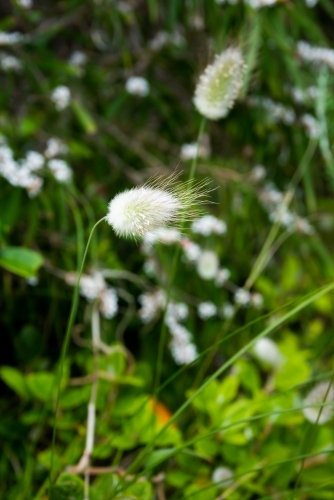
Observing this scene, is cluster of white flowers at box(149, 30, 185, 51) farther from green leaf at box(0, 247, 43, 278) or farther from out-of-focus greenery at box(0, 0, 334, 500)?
green leaf at box(0, 247, 43, 278)

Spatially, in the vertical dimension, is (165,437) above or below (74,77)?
below

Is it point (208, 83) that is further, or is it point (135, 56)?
point (135, 56)

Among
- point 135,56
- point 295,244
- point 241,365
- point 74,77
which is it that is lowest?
point 241,365

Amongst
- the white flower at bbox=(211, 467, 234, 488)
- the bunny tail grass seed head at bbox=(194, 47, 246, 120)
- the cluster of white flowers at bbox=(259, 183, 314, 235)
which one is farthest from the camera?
the cluster of white flowers at bbox=(259, 183, 314, 235)

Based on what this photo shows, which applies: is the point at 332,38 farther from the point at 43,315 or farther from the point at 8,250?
the point at 8,250

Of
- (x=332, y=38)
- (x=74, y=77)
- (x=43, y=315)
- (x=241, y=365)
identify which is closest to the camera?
(x=241, y=365)

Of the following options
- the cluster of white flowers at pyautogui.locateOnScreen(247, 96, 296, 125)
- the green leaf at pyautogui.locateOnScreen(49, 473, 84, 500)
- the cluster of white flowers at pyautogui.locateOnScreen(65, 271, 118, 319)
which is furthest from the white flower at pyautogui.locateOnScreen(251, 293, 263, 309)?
the green leaf at pyautogui.locateOnScreen(49, 473, 84, 500)

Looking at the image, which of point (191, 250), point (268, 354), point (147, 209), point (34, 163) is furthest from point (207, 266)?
point (147, 209)

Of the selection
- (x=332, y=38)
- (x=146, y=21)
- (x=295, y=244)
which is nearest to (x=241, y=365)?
(x=295, y=244)

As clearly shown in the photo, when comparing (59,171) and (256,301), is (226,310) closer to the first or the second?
(256,301)
